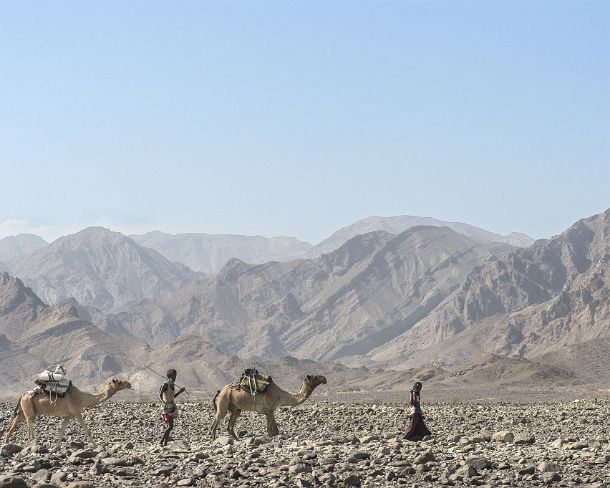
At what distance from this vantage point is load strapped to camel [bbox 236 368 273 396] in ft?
72.4

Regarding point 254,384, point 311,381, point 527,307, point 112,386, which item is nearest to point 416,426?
point 311,381

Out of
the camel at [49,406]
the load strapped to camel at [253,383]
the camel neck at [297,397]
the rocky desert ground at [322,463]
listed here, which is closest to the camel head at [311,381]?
the camel neck at [297,397]

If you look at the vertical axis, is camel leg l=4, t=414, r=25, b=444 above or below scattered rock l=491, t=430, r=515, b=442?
above

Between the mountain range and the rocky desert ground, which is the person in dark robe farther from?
the mountain range

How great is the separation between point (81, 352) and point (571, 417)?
315 feet

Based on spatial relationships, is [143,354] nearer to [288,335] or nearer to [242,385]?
[288,335]

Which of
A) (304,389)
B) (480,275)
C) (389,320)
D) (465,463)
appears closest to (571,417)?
(304,389)

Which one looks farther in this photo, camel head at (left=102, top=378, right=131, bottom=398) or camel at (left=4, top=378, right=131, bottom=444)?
camel head at (left=102, top=378, right=131, bottom=398)

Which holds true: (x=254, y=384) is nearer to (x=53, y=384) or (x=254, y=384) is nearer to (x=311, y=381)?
(x=311, y=381)

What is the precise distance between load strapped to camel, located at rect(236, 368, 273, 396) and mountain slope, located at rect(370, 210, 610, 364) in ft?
362

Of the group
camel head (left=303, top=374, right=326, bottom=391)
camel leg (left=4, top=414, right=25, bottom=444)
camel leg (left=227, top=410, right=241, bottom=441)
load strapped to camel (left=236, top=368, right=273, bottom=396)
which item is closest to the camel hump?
load strapped to camel (left=236, top=368, right=273, bottom=396)

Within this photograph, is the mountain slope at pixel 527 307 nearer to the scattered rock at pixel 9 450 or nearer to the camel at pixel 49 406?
the camel at pixel 49 406

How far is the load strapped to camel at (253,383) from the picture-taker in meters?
22.1

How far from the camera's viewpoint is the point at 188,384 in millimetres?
102562
